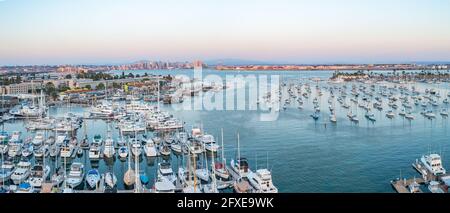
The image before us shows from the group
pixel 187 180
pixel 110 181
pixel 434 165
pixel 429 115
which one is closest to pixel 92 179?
pixel 110 181

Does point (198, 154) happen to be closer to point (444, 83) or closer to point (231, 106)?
point (231, 106)

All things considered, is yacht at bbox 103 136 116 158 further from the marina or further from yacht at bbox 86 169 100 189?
yacht at bbox 86 169 100 189

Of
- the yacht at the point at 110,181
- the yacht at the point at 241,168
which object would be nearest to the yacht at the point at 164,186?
the yacht at the point at 110,181

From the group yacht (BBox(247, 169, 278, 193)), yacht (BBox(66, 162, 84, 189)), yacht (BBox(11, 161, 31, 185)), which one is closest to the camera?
yacht (BBox(247, 169, 278, 193))

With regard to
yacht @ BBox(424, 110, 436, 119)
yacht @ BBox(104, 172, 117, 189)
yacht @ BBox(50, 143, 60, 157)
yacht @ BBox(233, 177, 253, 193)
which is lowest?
yacht @ BBox(233, 177, 253, 193)

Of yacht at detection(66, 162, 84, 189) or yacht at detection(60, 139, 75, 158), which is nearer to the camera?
yacht at detection(66, 162, 84, 189)

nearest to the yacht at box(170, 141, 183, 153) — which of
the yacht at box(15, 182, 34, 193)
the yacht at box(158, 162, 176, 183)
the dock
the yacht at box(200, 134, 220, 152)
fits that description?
the yacht at box(200, 134, 220, 152)
